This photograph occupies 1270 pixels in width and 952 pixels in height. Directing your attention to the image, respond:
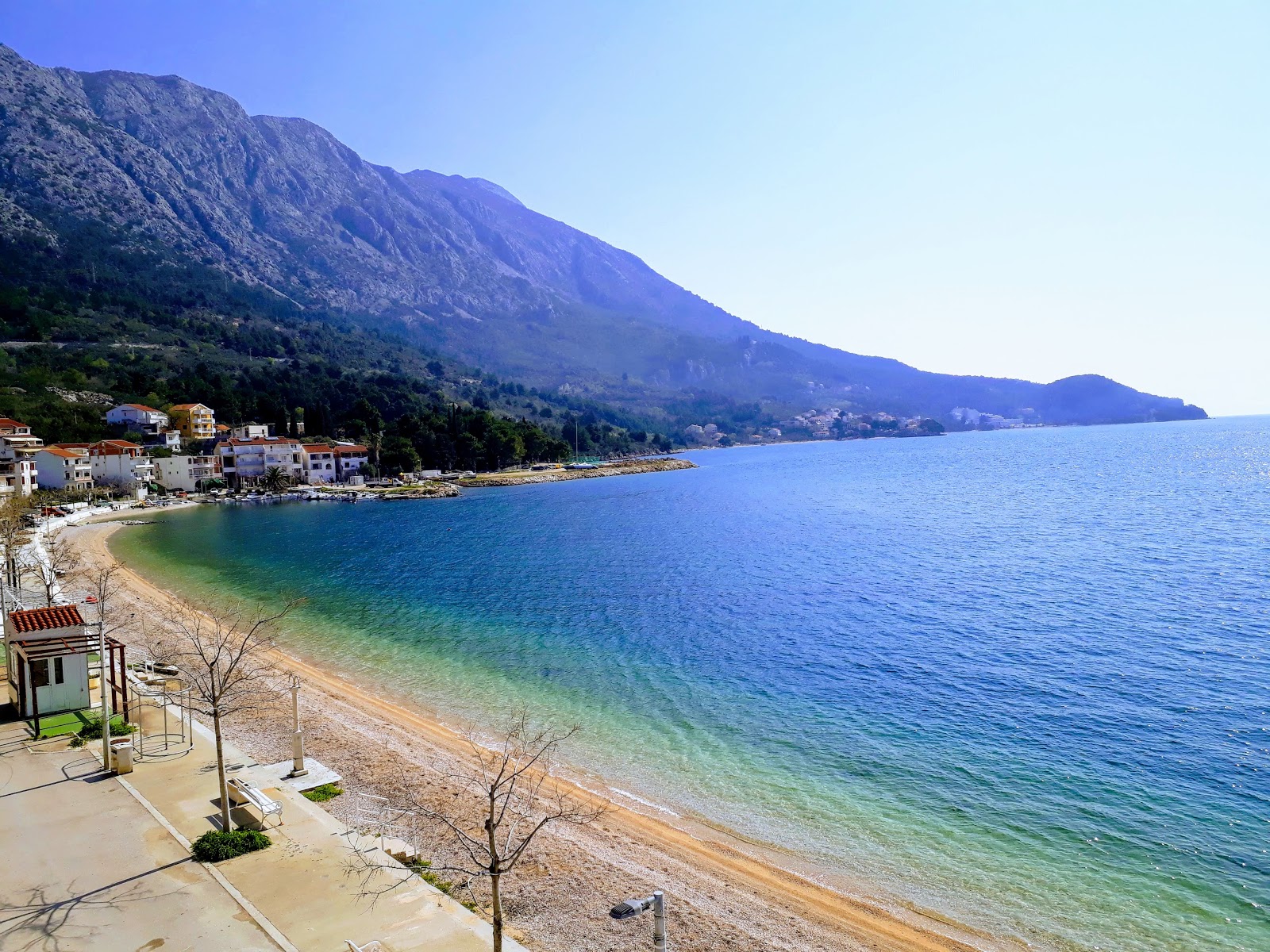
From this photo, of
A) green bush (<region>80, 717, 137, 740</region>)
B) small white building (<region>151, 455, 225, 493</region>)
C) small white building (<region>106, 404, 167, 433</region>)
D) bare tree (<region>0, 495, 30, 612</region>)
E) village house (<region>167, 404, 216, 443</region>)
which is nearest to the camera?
green bush (<region>80, 717, 137, 740</region>)

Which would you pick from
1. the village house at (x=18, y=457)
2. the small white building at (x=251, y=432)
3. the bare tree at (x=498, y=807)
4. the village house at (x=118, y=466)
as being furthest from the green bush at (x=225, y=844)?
the small white building at (x=251, y=432)

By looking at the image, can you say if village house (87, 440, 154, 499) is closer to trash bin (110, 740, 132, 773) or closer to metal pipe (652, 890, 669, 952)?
trash bin (110, 740, 132, 773)

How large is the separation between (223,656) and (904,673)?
22109 mm

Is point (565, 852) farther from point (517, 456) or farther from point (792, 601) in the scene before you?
point (517, 456)

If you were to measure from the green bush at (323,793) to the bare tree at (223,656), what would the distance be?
5.58ft

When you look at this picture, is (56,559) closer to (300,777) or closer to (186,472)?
(300,777)

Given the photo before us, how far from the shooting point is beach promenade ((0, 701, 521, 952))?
848 cm

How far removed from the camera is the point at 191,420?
103 meters

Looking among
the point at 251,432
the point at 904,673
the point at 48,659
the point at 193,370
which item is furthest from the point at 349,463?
the point at 904,673

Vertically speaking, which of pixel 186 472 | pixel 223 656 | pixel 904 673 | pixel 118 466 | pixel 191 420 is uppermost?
pixel 191 420

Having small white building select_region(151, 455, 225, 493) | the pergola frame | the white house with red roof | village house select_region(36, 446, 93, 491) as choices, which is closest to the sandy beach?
the pergola frame

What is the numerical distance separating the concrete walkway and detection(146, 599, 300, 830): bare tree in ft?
3.80

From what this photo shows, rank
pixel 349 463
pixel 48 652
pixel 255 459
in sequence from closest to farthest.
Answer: pixel 48 652
pixel 255 459
pixel 349 463

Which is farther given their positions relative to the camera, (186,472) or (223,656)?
(186,472)
